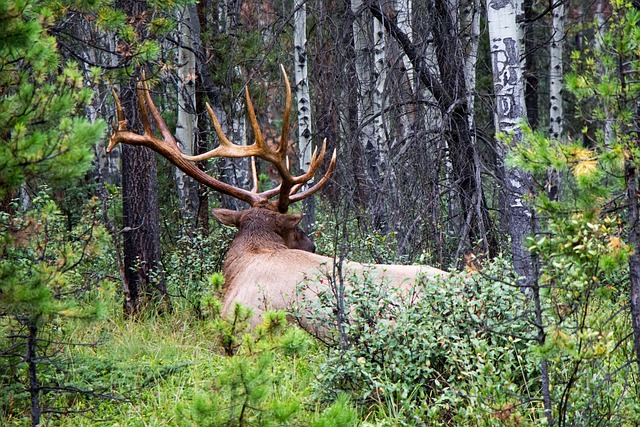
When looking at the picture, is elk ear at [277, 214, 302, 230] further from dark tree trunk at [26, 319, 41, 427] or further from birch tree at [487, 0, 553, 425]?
dark tree trunk at [26, 319, 41, 427]

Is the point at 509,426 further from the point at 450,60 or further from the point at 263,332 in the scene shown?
the point at 450,60

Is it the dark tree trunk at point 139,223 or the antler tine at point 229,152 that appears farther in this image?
the dark tree trunk at point 139,223

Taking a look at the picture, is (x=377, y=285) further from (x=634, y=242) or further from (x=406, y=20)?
(x=406, y=20)

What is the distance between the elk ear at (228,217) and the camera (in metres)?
7.86

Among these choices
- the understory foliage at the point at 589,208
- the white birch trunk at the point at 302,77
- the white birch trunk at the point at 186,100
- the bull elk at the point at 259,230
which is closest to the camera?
the understory foliage at the point at 589,208

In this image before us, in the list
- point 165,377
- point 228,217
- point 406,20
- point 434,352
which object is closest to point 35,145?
point 165,377

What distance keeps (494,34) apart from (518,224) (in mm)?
1508

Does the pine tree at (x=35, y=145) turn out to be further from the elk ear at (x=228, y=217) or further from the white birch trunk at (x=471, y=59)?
the white birch trunk at (x=471, y=59)

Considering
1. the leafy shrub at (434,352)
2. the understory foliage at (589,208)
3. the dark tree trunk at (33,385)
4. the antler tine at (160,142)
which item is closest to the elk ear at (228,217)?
the antler tine at (160,142)

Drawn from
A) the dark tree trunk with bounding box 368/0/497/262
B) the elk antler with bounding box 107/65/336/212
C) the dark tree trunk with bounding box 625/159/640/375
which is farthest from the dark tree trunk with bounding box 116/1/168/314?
Result: the dark tree trunk with bounding box 625/159/640/375

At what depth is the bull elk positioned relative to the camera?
665 cm

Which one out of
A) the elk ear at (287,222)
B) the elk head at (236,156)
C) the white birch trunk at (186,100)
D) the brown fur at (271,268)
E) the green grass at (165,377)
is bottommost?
the green grass at (165,377)

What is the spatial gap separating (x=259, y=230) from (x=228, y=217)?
432mm

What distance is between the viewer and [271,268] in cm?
698
